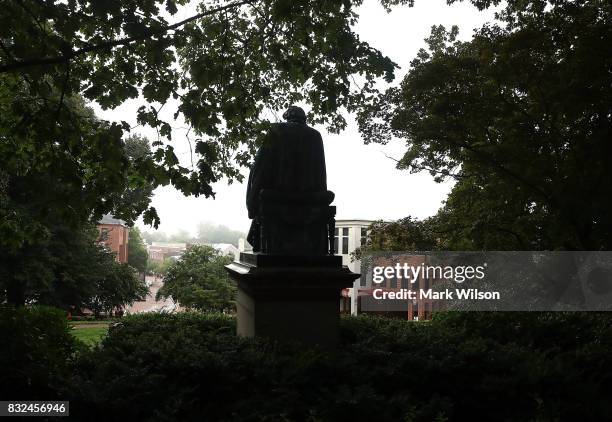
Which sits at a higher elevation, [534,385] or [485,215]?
[485,215]

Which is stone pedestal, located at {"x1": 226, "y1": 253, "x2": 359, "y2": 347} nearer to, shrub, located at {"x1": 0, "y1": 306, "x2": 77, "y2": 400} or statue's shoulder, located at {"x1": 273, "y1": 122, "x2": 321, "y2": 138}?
statue's shoulder, located at {"x1": 273, "y1": 122, "x2": 321, "y2": 138}

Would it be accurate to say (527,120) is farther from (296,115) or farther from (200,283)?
(200,283)

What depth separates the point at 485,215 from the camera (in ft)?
43.0

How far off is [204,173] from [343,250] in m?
42.7

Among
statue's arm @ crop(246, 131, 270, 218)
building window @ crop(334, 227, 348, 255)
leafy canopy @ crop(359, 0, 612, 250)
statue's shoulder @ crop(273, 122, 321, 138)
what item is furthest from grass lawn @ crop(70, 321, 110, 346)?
building window @ crop(334, 227, 348, 255)

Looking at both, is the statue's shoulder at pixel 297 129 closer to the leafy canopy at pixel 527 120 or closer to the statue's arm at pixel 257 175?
the statue's arm at pixel 257 175

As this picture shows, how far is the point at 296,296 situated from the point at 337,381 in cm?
174

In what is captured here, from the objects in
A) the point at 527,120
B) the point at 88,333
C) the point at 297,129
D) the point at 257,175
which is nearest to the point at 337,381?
the point at 257,175

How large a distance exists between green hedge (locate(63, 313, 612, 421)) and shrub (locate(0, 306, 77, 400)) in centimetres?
27

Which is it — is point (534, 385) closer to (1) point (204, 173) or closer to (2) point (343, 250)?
(1) point (204, 173)

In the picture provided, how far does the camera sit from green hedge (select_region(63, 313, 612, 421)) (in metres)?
4.50

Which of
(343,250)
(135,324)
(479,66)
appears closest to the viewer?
(135,324)

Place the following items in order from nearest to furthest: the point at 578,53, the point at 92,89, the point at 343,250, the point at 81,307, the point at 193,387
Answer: the point at 193,387 < the point at 92,89 < the point at 578,53 < the point at 81,307 < the point at 343,250

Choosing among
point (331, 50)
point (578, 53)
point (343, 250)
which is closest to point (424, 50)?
point (578, 53)
